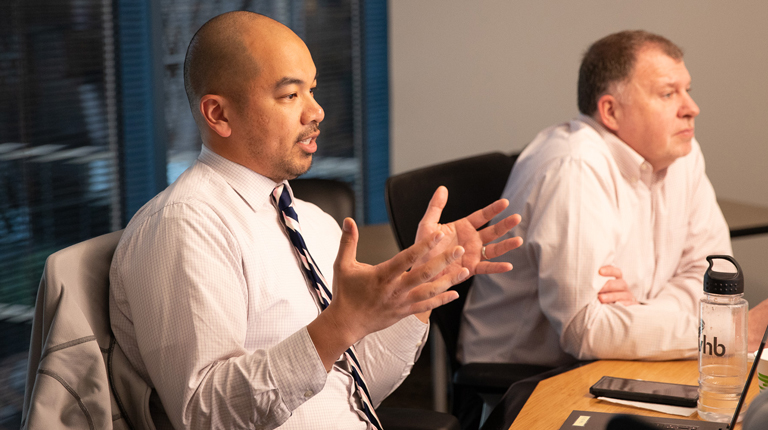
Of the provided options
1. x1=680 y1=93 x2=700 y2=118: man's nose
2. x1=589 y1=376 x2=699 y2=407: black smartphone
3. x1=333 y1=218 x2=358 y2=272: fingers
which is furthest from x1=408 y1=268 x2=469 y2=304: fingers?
x1=680 y1=93 x2=700 y2=118: man's nose

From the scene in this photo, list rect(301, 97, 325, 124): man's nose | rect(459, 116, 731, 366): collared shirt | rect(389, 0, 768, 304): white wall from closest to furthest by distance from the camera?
rect(301, 97, 325, 124): man's nose < rect(459, 116, 731, 366): collared shirt < rect(389, 0, 768, 304): white wall

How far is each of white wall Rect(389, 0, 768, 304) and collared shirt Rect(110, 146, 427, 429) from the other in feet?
8.68

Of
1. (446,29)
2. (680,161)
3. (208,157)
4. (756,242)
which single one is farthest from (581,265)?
(446,29)

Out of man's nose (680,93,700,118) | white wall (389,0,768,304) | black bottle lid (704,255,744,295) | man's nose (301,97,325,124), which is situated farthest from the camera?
white wall (389,0,768,304)

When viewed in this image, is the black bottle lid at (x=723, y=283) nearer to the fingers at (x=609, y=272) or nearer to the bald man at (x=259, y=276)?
the bald man at (x=259, y=276)

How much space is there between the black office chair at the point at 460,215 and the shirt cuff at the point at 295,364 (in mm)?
581

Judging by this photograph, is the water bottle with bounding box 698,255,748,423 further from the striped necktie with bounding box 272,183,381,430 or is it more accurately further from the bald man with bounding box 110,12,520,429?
the striped necktie with bounding box 272,183,381,430

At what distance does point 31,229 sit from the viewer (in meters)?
2.43

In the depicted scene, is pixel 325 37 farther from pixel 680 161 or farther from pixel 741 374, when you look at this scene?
pixel 741 374

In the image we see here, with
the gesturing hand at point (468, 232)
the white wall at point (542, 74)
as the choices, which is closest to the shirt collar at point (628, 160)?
the gesturing hand at point (468, 232)

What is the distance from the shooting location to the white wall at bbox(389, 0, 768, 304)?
3193 millimetres

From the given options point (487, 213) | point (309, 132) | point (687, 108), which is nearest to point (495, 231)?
point (487, 213)

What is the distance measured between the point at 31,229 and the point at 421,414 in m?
1.78

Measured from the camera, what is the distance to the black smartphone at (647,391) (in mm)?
1133
